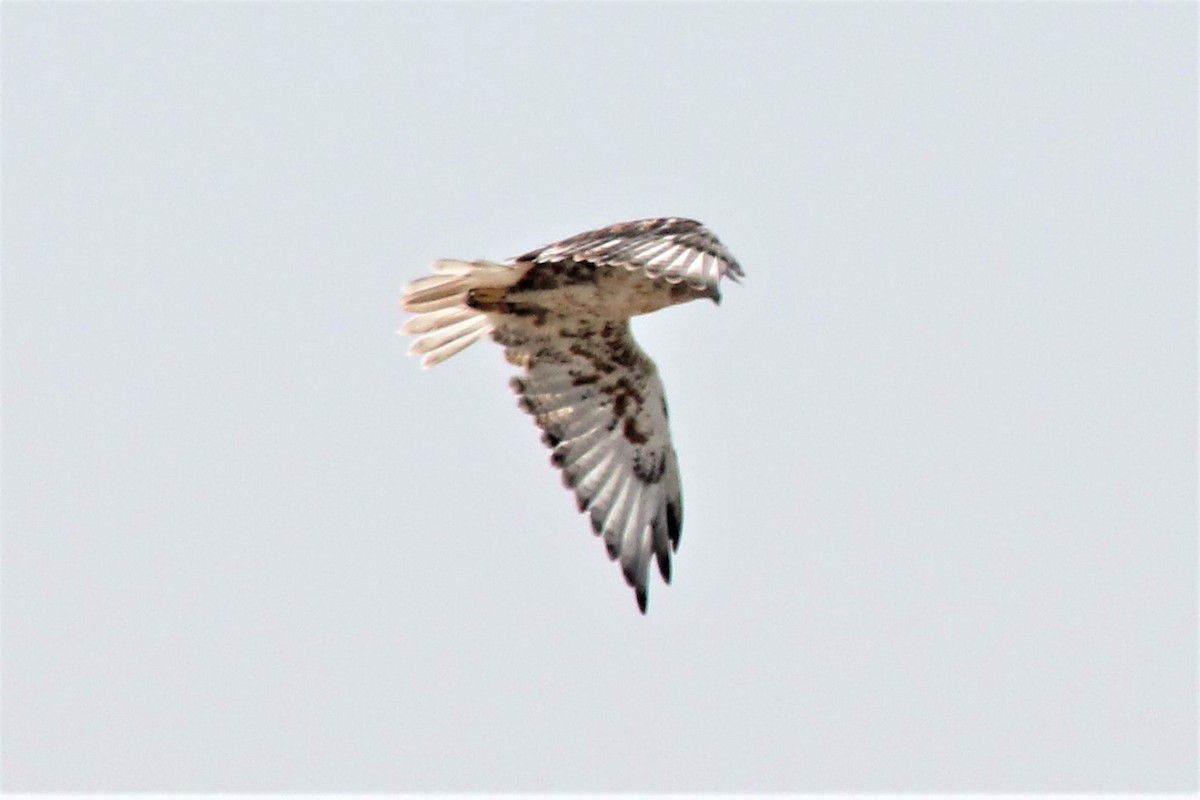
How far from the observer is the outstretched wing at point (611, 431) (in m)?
11.1

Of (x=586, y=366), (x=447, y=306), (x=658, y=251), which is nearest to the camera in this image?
(x=658, y=251)

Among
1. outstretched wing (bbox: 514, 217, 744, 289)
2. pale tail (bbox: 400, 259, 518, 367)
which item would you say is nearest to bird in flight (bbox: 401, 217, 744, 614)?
pale tail (bbox: 400, 259, 518, 367)

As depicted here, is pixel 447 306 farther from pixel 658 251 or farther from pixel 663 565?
pixel 658 251

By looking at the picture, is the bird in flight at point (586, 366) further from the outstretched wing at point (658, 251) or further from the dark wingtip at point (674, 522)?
the outstretched wing at point (658, 251)

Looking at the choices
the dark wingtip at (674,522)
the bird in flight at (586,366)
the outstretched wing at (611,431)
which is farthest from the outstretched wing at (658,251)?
the dark wingtip at (674,522)

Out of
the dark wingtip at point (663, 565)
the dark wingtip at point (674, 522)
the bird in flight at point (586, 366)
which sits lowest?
the dark wingtip at point (663, 565)

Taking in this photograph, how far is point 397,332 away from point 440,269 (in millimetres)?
662

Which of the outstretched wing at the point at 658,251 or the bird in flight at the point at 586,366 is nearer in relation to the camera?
the outstretched wing at the point at 658,251

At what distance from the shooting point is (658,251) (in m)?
9.48

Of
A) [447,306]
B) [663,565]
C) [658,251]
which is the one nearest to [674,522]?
[663,565]

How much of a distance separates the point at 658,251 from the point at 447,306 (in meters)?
1.88

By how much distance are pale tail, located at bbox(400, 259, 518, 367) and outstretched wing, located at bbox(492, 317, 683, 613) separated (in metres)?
0.18

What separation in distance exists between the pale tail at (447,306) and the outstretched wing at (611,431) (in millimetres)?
179

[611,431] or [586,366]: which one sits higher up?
[586,366]
